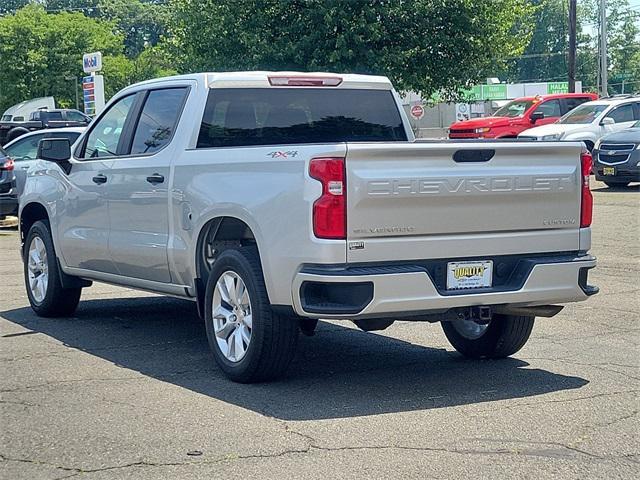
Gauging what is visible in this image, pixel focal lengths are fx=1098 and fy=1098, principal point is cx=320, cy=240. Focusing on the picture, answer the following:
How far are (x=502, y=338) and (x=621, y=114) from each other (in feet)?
65.5

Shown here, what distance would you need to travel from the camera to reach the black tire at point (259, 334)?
6637 millimetres

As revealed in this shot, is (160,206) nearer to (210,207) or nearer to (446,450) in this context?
(210,207)

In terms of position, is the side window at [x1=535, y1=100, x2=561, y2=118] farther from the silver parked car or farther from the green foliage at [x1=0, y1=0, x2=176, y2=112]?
the green foliage at [x1=0, y1=0, x2=176, y2=112]

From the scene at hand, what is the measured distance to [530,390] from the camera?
266 inches

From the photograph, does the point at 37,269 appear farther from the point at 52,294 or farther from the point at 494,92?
the point at 494,92

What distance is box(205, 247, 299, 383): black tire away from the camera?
664 centimetres

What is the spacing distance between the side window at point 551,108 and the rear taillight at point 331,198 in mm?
25534

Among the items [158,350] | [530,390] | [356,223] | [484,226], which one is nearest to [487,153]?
[484,226]

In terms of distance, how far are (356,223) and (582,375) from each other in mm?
1999

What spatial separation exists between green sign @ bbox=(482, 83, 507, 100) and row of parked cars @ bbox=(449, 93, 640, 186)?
164 ft

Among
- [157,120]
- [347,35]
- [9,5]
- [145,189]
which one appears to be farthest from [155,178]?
[9,5]

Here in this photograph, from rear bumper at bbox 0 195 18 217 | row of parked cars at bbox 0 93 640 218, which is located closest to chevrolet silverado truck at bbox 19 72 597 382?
row of parked cars at bbox 0 93 640 218

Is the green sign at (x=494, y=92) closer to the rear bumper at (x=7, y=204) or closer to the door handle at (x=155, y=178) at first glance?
the rear bumper at (x=7, y=204)

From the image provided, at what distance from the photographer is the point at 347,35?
28141 mm
